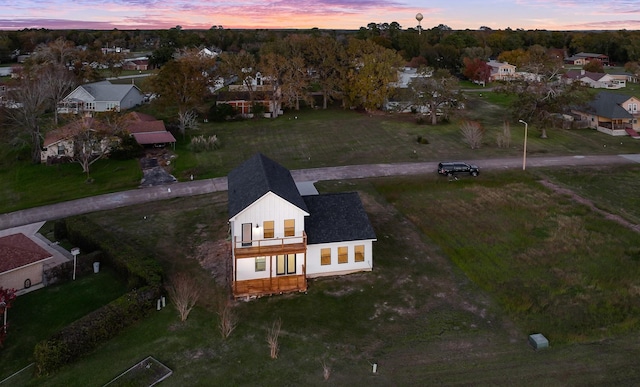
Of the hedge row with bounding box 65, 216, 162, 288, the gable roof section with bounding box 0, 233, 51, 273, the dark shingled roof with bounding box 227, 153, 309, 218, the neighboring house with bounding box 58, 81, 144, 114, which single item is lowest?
the hedge row with bounding box 65, 216, 162, 288

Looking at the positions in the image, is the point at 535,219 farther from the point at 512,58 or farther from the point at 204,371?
the point at 512,58

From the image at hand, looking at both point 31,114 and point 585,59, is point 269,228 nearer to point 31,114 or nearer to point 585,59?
point 31,114

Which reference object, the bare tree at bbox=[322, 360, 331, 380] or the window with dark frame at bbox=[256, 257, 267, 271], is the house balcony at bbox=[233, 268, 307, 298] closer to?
the window with dark frame at bbox=[256, 257, 267, 271]

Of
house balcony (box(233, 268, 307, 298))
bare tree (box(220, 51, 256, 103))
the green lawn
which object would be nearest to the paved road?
the green lawn

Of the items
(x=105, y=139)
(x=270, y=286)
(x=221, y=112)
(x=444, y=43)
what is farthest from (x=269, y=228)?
(x=444, y=43)

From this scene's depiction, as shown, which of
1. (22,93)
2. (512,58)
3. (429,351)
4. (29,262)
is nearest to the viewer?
(429,351)

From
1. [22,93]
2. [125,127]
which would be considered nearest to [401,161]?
[125,127]

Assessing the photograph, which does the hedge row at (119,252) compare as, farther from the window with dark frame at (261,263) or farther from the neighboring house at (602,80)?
the neighboring house at (602,80)
